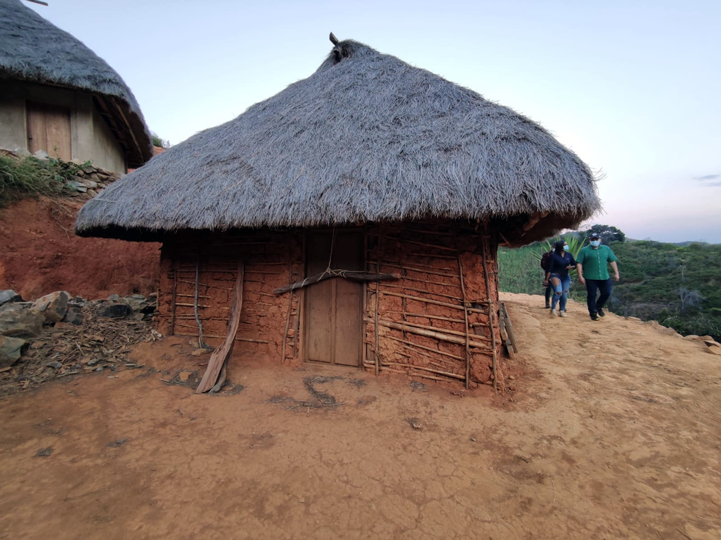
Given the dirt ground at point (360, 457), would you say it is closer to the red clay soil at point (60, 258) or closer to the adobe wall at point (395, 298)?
the adobe wall at point (395, 298)

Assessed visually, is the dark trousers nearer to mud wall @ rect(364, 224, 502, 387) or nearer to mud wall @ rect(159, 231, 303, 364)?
mud wall @ rect(364, 224, 502, 387)

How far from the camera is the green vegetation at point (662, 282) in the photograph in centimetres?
982

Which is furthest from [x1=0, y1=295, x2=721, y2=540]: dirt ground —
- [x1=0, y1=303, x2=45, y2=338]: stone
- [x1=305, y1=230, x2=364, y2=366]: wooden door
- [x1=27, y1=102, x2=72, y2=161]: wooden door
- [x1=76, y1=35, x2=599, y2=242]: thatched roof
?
[x1=27, y1=102, x2=72, y2=161]: wooden door

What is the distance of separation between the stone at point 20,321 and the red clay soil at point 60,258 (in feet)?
8.19

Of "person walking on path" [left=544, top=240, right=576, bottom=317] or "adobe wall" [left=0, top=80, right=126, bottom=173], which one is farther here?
"adobe wall" [left=0, top=80, right=126, bottom=173]

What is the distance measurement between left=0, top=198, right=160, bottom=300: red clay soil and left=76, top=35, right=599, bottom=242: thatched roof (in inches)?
92.8

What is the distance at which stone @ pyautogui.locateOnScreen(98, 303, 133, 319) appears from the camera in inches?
191

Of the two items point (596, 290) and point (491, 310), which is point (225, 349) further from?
point (596, 290)

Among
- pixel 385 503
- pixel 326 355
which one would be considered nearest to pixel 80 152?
pixel 326 355

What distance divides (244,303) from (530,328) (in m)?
5.12

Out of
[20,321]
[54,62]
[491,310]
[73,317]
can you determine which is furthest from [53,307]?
[491,310]

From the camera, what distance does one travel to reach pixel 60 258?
636 cm

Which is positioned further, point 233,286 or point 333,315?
point 233,286

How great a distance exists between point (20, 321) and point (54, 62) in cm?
574
